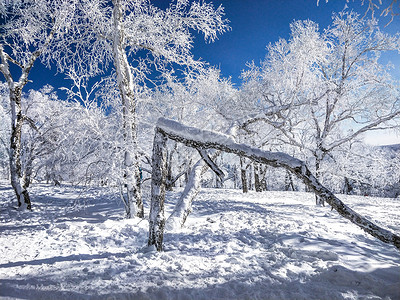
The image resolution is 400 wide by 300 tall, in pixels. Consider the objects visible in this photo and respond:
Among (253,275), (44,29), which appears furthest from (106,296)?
(44,29)

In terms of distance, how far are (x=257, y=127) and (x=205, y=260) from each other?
1064 centimetres

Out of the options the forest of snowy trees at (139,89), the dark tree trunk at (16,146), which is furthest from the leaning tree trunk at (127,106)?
the dark tree trunk at (16,146)

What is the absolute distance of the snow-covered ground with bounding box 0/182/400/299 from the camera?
103 inches

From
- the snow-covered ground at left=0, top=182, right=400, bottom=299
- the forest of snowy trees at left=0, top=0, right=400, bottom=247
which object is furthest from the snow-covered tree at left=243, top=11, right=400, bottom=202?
the snow-covered ground at left=0, top=182, right=400, bottom=299

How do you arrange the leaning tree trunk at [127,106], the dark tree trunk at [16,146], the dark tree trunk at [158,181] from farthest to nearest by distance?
the dark tree trunk at [16,146]
the leaning tree trunk at [127,106]
the dark tree trunk at [158,181]

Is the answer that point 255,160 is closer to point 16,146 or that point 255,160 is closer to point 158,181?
point 158,181

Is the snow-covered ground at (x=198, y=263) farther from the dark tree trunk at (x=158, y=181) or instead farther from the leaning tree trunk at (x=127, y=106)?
the leaning tree trunk at (x=127, y=106)

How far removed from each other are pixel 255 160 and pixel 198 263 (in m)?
1.91

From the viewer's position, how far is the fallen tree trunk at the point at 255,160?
8.25ft

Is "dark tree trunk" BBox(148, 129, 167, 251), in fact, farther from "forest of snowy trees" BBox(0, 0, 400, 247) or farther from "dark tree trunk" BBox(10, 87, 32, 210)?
"dark tree trunk" BBox(10, 87, 32, 210)

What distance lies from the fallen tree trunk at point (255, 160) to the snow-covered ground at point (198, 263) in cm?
73

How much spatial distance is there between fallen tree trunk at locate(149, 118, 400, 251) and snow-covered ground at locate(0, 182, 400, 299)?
731 millimetres

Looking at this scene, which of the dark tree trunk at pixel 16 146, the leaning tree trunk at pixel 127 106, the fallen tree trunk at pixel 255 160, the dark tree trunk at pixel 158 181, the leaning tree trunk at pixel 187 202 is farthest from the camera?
the dark tree trunk at pixel 16 146

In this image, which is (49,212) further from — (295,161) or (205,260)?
(295,161)
